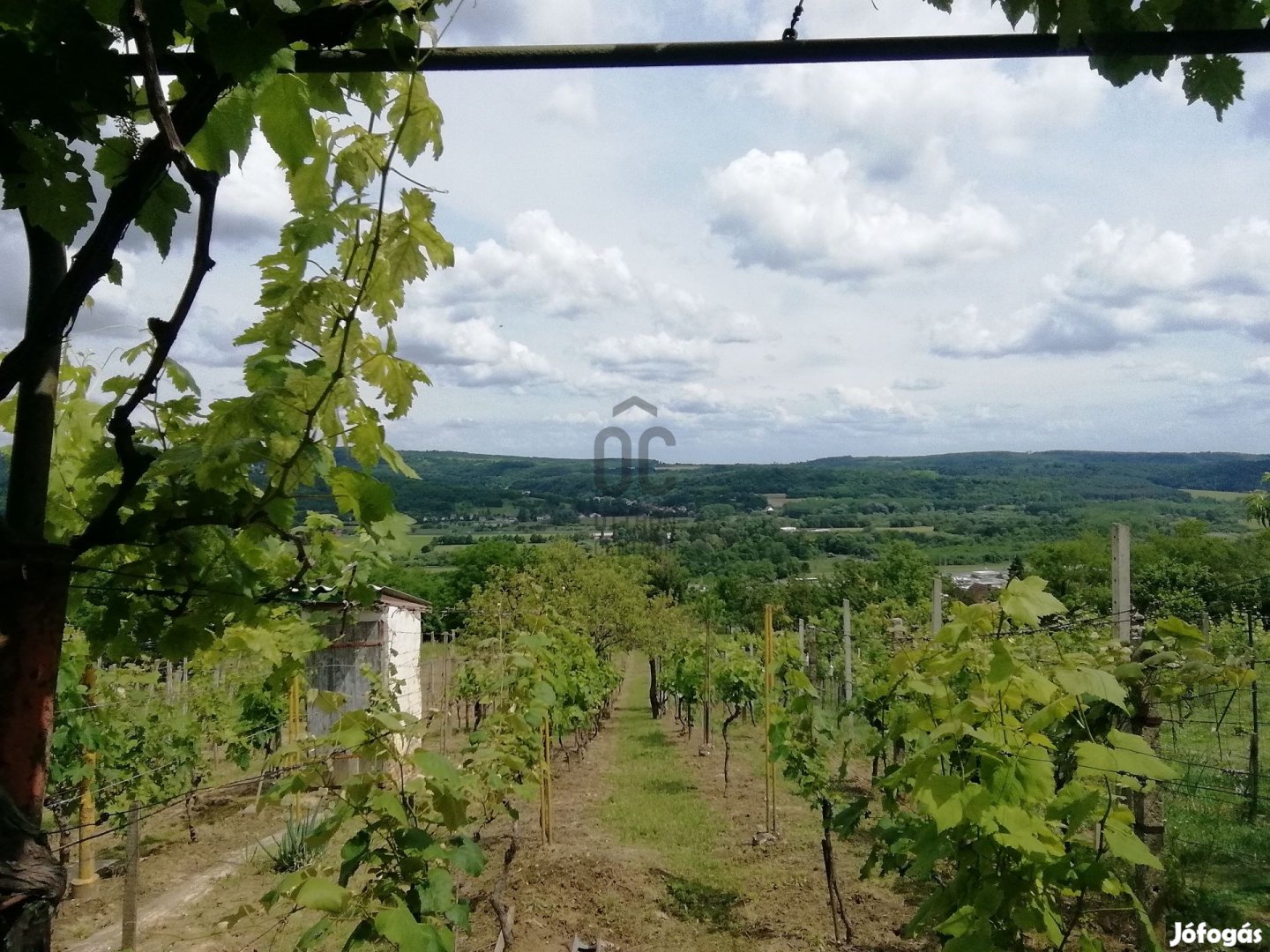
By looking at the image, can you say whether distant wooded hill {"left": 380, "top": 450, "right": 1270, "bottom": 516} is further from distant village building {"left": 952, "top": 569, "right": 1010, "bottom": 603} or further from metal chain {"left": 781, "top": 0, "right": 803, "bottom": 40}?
metal chain {"left": 781, "top": 0, "right": 803, "bottom": 40}

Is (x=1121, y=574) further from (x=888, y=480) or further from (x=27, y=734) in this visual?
(x=888, y=480)

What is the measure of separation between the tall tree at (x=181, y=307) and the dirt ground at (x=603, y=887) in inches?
137

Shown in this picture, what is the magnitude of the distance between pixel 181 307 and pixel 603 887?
6.94m

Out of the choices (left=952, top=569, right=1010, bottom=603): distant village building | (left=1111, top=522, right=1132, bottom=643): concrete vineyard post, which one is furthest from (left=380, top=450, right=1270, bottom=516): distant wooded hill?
(left=1111, top=522, right=1132, bottom=643): concrete vineyard post

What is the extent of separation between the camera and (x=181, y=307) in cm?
114

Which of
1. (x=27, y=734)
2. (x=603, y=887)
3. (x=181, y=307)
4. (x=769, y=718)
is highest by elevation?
(x=181, y=307)

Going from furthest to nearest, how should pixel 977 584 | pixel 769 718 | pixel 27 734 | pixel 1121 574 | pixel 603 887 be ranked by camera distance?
pixel 977 584 → pixel 769 718 → pixel 603 887 → pixel 1121 574 → pixel 27 734

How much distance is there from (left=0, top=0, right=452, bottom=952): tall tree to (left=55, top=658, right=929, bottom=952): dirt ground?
3.49 m

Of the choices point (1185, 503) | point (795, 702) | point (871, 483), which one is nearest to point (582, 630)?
point (795, 702)

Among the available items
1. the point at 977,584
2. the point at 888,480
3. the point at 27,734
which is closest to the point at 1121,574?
the point at 27,734

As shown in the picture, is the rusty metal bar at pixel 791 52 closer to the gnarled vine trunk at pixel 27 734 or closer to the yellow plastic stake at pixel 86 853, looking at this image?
the gnarled vine trunk at pixel 27 734

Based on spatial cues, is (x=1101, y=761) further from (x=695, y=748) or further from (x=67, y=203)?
(x=695, y=748)

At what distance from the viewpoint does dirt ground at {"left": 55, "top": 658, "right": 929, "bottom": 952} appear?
Answer: 609cm

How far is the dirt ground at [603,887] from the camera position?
609 centimetres
